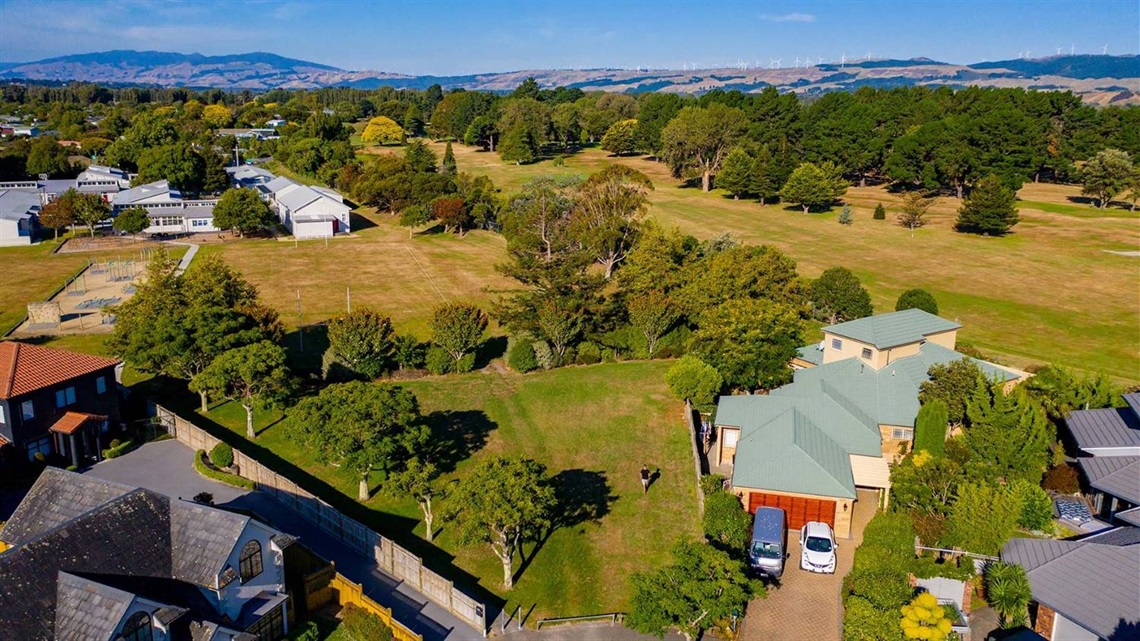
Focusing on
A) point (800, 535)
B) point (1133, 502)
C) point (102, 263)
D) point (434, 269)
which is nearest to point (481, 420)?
point (800, 535)

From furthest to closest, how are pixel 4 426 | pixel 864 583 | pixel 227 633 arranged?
pixel 4 426
pixel 864 583
pixel 227 633

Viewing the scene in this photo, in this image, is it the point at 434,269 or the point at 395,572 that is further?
the point at 434,269

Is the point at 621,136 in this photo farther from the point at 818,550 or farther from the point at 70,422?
the point at 818,550

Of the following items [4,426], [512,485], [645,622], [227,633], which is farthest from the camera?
[4,426]

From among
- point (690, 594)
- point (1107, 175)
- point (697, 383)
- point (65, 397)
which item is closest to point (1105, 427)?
point (697, 383)

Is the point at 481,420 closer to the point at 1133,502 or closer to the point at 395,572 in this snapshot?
the point at 395,572

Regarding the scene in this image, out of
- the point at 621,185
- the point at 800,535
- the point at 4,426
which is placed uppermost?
the point at 621,185

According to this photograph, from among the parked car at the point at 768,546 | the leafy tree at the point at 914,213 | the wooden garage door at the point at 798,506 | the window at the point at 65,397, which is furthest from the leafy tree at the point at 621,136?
the parked car at the point at 768,546
